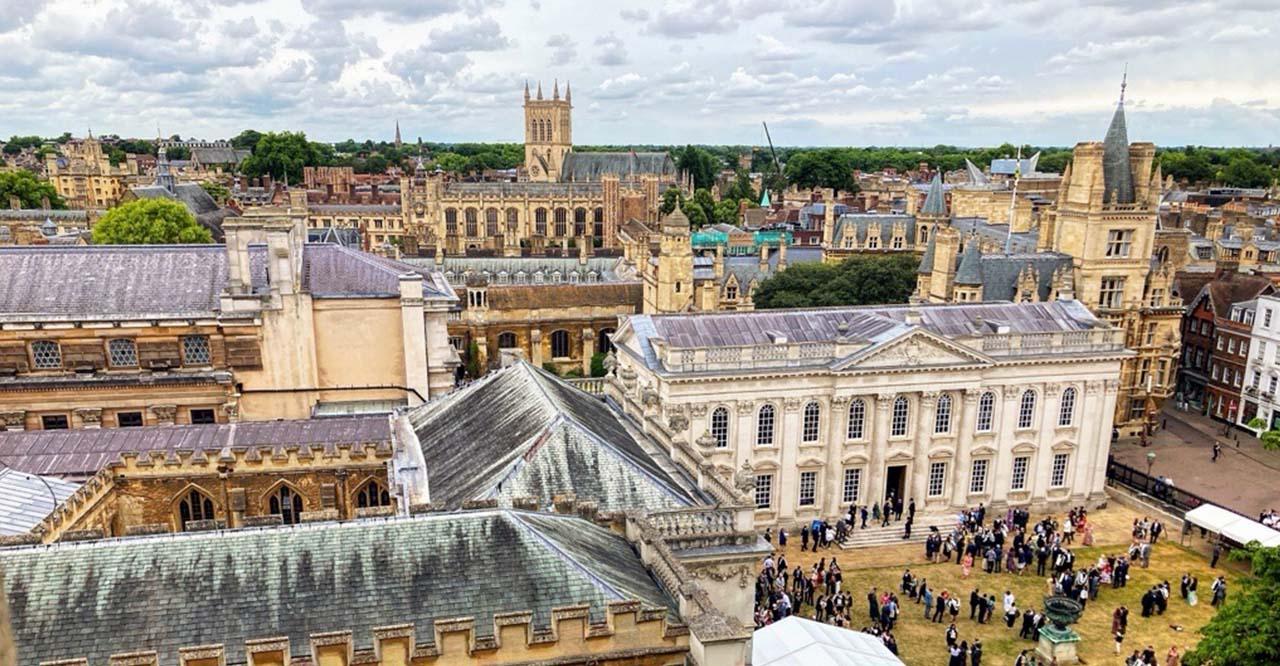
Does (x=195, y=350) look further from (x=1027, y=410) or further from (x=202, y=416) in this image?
(x=1027, y=410)

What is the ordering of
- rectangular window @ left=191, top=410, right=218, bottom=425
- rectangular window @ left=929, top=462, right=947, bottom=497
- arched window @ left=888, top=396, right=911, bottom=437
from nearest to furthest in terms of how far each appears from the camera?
rectangular window @ left=191, top=410, right=218, bottom=425
arched window @ left=888, top=396, right=911, bottom=437
rectangular window @ left=929, top=462, right=947, bottom=497

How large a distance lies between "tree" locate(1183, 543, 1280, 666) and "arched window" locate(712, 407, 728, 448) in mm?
19426

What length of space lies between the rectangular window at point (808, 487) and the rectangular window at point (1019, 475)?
31.6 feet

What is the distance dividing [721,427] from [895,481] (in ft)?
29.4

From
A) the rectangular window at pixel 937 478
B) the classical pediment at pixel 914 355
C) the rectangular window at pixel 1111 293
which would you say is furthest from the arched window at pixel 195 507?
the rectangular window at pixel 1111 293

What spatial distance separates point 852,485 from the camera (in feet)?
125

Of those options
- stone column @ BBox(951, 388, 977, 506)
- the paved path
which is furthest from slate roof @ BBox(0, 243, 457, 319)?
the paved path

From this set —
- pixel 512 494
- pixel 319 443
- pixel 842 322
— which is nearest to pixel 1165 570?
pixel 842 322

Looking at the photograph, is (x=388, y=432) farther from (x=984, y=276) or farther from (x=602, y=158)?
(x=602, y=158)

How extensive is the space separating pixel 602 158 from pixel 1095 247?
94.3 m

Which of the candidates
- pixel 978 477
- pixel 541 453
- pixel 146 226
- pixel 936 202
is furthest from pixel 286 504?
pixel 936 202

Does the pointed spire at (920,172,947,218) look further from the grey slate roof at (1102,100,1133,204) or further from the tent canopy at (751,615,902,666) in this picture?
the tent canopy at (751,615,902,666)

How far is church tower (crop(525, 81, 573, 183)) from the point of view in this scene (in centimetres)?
13762

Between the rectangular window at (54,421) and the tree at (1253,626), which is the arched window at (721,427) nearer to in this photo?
the tree at (1253,626)
